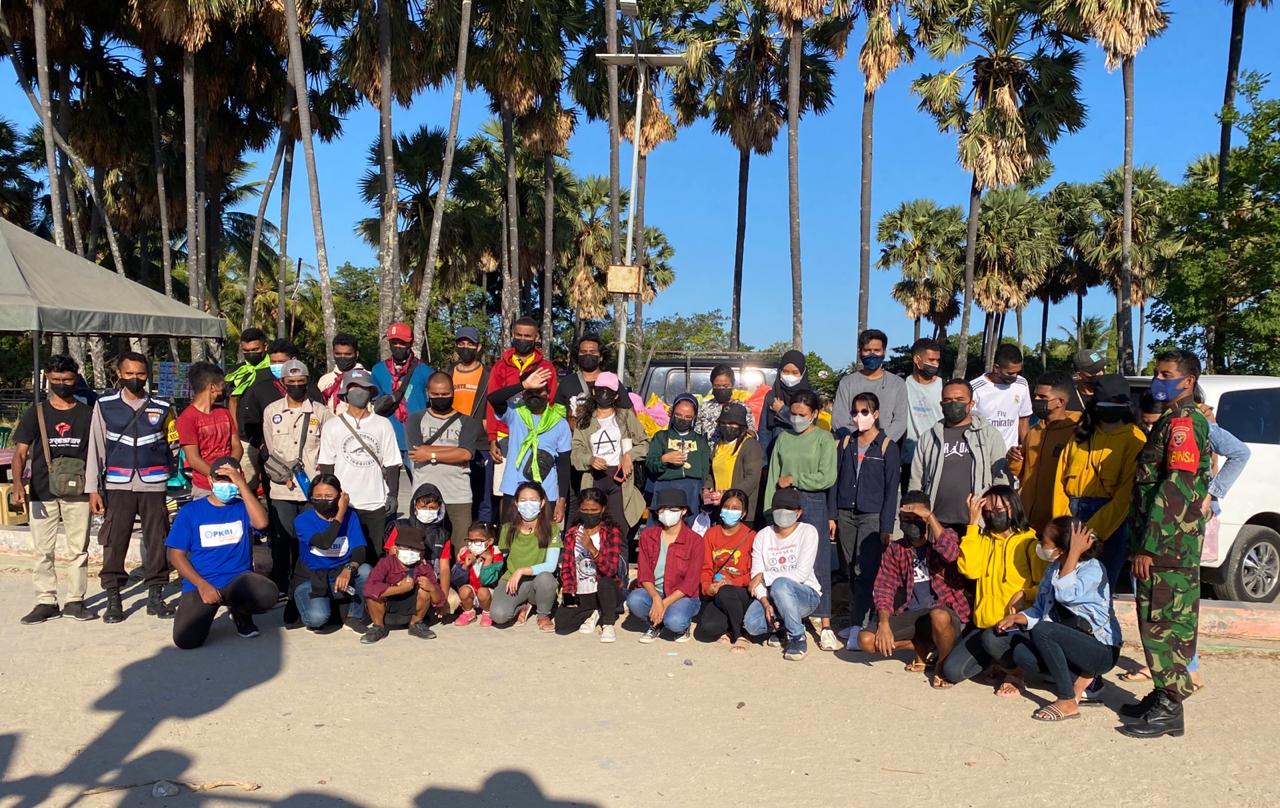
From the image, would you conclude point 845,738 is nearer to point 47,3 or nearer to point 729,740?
point 729,740

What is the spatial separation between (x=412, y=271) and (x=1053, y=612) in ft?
87.2

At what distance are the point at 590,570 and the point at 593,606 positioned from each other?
0.29 m

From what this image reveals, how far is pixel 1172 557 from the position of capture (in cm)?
486

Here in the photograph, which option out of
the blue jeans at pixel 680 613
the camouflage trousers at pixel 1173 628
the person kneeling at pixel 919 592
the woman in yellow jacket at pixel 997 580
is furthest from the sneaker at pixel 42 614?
the camouflage trousers at pixel 1173 628

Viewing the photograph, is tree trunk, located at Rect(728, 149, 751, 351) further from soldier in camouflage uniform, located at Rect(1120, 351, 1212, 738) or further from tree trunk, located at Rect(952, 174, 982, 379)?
soldier in camouflage uniform, located at Rect(1120, 351, 1212, 738)

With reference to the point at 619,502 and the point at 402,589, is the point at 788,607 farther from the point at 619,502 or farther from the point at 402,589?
the point at 402,589

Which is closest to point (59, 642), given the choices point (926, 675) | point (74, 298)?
point (74, 298)

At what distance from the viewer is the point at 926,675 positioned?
591cm

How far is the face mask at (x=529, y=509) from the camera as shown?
22.8 feet

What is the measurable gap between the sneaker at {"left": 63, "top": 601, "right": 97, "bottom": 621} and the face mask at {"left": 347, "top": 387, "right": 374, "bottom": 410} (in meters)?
2.54

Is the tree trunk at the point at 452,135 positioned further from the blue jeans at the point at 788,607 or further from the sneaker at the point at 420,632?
the blue jeans at the point at 788,607

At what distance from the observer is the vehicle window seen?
6.96 m

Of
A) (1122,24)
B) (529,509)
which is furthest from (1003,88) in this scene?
(529,509)

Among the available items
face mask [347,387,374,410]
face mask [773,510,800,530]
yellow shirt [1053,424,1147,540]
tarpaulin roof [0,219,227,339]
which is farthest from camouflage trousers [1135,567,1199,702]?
tarpaulin roof [0,219,227,339]
